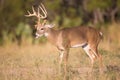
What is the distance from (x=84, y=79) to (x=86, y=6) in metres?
13.7

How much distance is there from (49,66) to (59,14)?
38.9ft

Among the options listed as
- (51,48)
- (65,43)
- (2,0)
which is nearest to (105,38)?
(51,48)

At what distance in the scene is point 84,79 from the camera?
29.4ft

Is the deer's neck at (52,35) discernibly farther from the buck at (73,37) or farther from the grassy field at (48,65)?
the grassy field at (48,65)

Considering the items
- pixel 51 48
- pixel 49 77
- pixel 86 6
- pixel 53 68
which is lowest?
pixel 86 6

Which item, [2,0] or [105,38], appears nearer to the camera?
[105,38]

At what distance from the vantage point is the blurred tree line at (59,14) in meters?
20.0

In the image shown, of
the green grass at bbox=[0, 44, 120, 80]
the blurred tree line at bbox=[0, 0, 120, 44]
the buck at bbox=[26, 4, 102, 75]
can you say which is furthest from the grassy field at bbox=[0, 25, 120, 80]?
the blurred tree line at bbox=[0, 0, 120, 44]

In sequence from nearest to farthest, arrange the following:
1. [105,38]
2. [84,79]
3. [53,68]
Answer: [84,79]
[53,68]
[105,38]

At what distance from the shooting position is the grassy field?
9398 millimetres

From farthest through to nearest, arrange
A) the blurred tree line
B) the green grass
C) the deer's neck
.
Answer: the blurred tree line → the deer's neck → the green grass

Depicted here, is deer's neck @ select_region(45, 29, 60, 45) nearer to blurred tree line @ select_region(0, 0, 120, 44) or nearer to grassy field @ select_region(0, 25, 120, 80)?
grassy field @ select_region(0, 25, 120, 80)

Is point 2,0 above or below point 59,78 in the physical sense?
below

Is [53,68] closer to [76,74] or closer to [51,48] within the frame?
→ [76,74]
